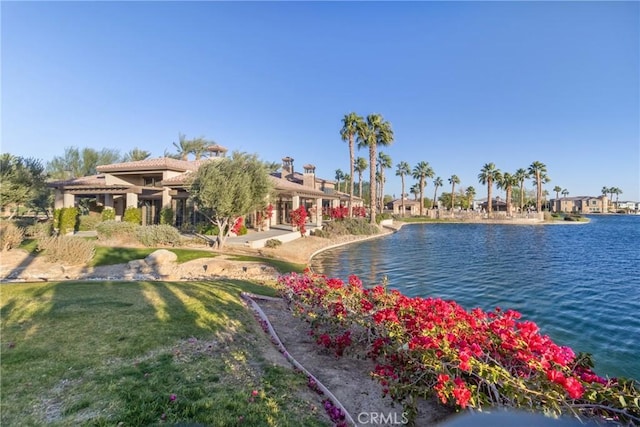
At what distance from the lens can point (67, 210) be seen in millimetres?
23109

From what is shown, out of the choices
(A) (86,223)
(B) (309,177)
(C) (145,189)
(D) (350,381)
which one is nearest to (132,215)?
(C) (145,189)

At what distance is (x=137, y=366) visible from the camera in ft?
15.0

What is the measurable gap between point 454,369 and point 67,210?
2760 centimetres

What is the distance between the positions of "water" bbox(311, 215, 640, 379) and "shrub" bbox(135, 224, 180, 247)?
8.66 m

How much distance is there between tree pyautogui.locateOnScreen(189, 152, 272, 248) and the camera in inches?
685

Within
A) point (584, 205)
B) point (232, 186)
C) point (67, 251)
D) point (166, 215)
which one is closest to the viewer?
point (67, 251)

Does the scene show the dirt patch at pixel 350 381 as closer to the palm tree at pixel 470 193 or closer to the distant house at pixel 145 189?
the distant house at pixel 145 189

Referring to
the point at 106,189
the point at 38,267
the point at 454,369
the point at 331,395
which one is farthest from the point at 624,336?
the point at 106,189

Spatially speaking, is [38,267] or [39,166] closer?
[38,267]

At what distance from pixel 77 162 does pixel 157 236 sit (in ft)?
113

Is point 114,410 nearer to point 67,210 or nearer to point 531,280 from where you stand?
point 531,280

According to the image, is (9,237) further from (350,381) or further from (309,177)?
(309,177)

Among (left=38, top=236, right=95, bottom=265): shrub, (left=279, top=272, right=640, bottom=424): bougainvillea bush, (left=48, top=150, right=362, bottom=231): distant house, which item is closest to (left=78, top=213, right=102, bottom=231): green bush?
(left=48, top=150, right=362, bottom=231): distant house

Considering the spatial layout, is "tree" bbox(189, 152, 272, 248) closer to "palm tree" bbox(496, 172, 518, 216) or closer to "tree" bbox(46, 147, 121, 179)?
"tree" bbox(46, 147, 121, 179)
